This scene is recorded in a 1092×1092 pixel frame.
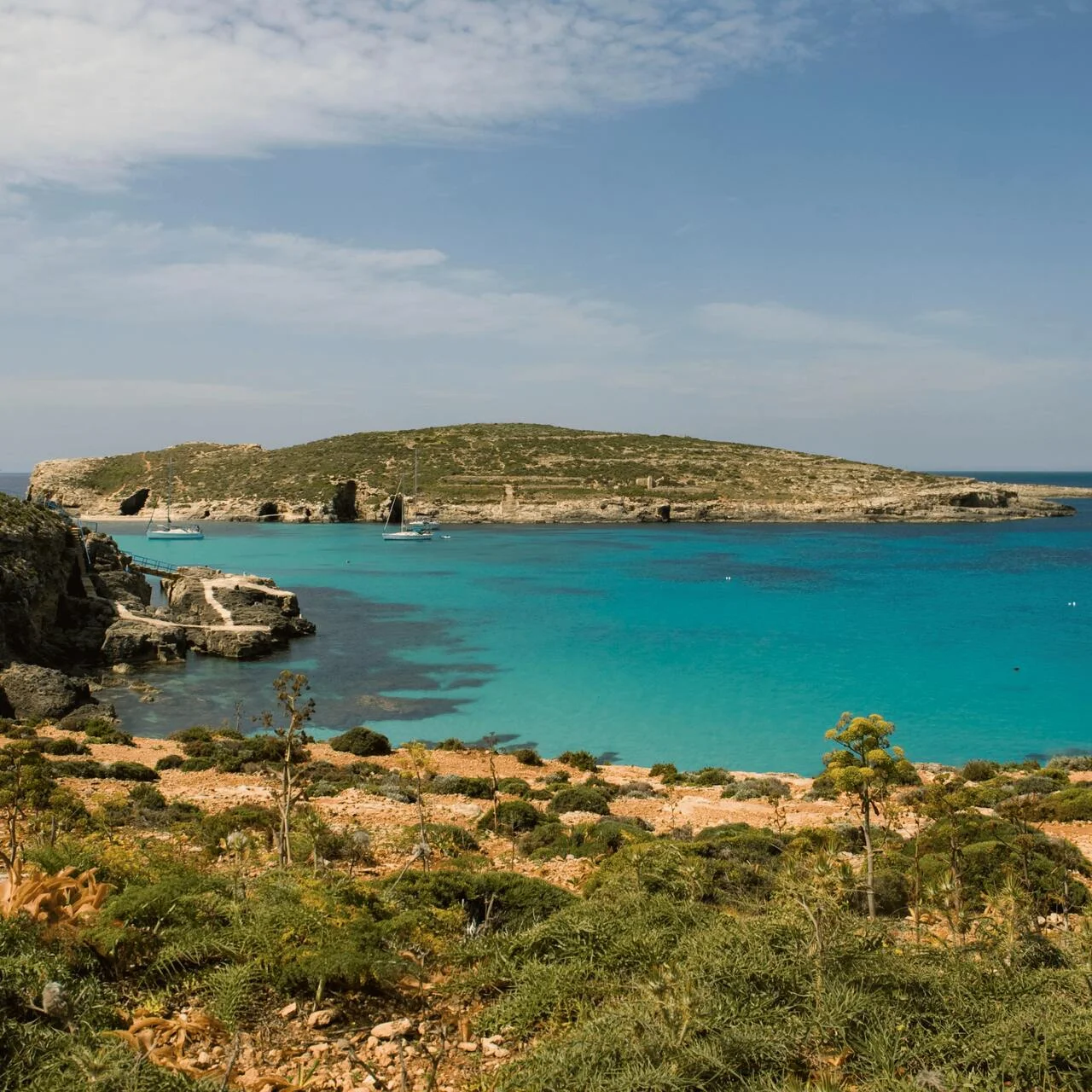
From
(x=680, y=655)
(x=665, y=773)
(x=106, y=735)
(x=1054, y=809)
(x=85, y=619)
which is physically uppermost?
(x=85, y=619)

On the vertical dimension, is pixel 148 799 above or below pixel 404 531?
below

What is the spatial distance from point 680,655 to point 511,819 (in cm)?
2434

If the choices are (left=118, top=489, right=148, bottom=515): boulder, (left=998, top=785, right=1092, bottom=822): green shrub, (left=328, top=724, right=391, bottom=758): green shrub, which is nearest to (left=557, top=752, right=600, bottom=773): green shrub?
(left=328, top=724, right=391, bottom=758): green shrub

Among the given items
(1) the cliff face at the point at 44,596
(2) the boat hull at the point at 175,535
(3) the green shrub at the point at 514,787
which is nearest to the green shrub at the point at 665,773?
(3) the green shrub at the point at 514,787

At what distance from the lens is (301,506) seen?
379 feet

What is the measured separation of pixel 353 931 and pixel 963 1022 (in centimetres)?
420

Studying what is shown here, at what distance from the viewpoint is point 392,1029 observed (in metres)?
5.61

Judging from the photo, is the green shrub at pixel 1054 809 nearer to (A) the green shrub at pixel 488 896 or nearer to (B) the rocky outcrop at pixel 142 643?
(A) the green shrub at pixel 488 896

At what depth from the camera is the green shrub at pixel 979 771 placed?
2050 cm

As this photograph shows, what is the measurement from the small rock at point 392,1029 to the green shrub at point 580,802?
1090cm

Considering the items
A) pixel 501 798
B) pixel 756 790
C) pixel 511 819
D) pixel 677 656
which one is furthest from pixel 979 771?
pixel 677 656

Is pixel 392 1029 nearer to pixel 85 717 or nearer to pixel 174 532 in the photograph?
pixel 85 717

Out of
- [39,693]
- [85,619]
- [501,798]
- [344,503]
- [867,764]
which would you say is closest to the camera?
[867,764]

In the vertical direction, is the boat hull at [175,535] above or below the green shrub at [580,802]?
above
